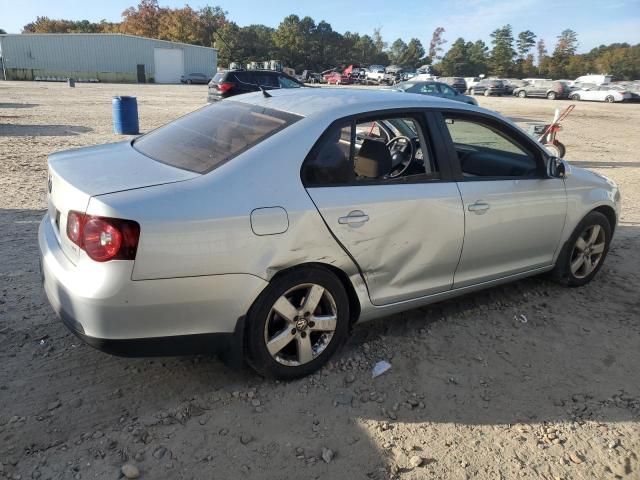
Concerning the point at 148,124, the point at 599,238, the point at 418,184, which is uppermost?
the point at 418,184

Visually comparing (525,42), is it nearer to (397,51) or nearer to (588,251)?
(397,51)

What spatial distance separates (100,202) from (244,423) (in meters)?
1.31

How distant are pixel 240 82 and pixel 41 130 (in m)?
6.99

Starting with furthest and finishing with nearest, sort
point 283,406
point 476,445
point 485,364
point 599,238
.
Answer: point 599,238, point 485,364, point 283,406, point 476,445

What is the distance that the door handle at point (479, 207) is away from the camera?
354 cm

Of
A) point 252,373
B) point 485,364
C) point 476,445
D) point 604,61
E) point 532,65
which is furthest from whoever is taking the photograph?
point 532,65

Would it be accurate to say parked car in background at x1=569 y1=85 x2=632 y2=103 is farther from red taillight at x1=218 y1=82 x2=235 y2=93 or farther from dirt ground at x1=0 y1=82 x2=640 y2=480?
dirt ground at x1=0 y1=82 x2=640 y2=480

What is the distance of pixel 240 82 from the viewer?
18688 millimetres

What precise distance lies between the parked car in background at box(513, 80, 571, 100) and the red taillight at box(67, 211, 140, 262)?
154ft

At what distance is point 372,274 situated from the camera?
3.18 metres

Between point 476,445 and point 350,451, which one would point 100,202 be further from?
point 476,445

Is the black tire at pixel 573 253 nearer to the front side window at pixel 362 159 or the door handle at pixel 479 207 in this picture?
the door handle at pixel 479 207

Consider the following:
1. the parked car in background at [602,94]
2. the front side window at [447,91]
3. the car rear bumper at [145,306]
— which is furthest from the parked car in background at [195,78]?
the car rear bumper at [145,306]

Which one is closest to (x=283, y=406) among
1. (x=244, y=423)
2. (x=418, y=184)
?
(x=244, y=423)
